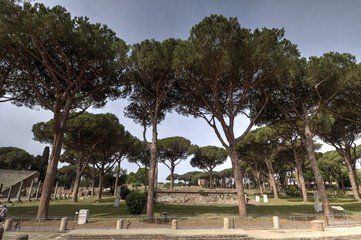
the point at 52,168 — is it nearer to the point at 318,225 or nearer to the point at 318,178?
the point at 318,225

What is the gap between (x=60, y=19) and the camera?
1338 cm

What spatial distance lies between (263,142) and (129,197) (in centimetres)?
2116

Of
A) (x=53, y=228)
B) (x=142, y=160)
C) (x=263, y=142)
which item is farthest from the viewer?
(x=142, y=160)

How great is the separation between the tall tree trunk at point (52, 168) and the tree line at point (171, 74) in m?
0.06

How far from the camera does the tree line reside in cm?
1399

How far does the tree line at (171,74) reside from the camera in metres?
14.0

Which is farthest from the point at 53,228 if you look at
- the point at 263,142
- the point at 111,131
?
the point at 263,142

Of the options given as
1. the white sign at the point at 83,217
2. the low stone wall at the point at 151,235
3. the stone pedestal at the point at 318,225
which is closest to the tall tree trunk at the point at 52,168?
the white sign at the point at 83,217

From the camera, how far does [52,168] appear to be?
46.8ft

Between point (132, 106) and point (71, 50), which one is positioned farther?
point (132, 106)

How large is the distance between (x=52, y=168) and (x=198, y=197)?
1677 cm

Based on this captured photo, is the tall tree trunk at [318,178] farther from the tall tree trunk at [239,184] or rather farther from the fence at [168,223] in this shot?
the tall tree trunk at [239,184]

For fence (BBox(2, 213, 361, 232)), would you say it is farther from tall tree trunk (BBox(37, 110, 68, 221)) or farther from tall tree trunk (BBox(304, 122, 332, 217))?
tall tree trunk (BBox(304, 122, 332, 217))

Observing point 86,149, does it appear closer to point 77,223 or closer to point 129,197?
point 129,197
